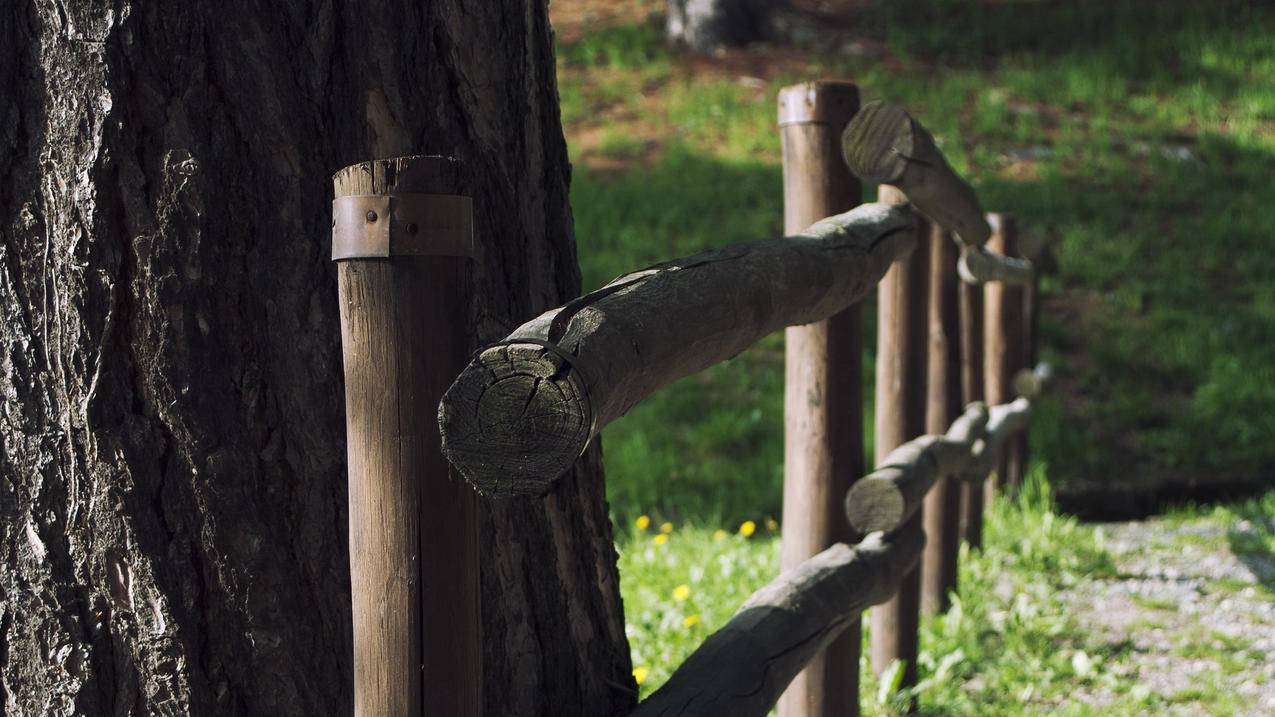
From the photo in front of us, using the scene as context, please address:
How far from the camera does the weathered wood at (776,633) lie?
188cm

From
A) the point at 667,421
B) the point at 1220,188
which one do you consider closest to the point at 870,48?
the point at 1220,188

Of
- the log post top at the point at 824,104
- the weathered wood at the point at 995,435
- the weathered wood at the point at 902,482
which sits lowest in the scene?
the weathered wood at the point at 995,435

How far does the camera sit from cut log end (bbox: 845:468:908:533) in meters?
2.78

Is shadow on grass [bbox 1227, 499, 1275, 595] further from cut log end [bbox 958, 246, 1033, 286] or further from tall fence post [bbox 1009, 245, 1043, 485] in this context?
cut log end [bbox 958, 246, 1033, 286]

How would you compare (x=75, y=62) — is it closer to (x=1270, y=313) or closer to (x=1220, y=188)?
(x=1270, y=313)

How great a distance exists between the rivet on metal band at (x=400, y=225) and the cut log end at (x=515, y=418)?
0.46 feet

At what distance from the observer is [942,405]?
4453 millimetres

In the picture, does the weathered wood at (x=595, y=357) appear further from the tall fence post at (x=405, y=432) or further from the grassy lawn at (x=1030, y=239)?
the grassy lawn at (x=1030, y=239)

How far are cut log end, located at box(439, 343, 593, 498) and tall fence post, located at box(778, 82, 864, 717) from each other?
1.53 meters

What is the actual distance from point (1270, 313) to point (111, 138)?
787 centimetres

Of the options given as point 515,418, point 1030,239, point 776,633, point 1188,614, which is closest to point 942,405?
point 1188,614

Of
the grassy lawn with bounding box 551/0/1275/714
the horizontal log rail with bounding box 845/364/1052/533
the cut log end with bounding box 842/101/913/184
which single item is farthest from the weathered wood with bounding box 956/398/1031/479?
the cut log end with bounding box 842/101/913/184

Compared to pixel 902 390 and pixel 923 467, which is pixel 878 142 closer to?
pixel 923 467

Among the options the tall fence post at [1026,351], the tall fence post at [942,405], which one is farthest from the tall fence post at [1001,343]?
the tall fence post at [942,405]
